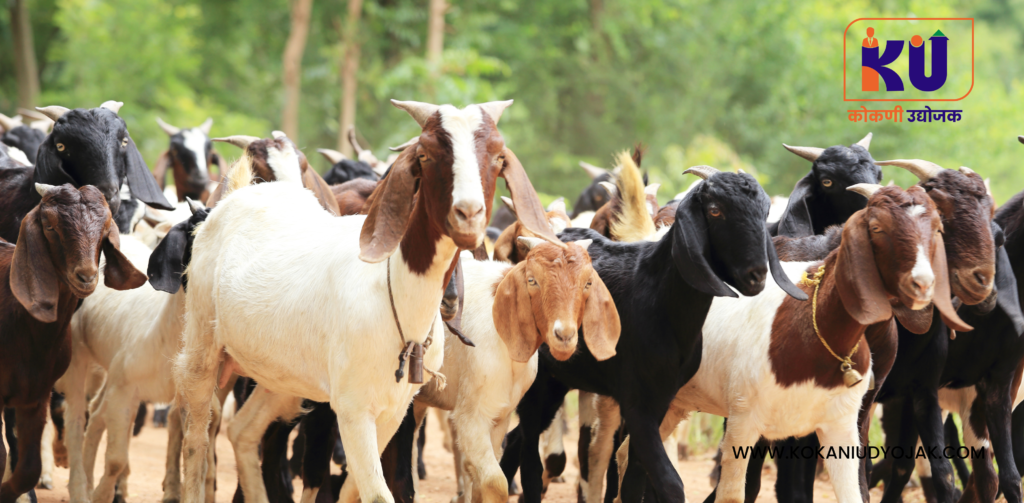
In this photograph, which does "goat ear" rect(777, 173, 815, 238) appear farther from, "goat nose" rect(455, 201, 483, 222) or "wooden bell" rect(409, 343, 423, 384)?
"goat nose" rect(455, 201, 483, 222)

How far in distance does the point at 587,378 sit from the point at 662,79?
21642 mm

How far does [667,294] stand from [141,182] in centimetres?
337

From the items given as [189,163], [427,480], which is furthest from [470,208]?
[189,163]

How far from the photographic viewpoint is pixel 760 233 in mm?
4957

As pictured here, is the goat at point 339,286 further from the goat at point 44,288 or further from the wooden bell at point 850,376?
the wooden bell at point 850,376

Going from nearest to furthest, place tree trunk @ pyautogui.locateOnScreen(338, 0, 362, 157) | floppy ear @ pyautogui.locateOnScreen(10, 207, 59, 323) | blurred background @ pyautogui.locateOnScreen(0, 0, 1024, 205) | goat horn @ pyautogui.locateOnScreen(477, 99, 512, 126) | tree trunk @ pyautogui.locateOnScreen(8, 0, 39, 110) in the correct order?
goat horn @ pyautogui.locateOnScreen(477, 99, 512, 126), floppy ear @ pyautogui.locateOnScreen(10, 207, 59, 323), tree trunk @ pyautogui.locateOnScreen(338, 0, 362, 157), blurred background @ pyautogui.locateOnScreen(0, 0, 1024, 205), tree trunk @ pyautogui.locateOnScreen(8, 0, 39, 110)

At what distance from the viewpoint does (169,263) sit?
612cm

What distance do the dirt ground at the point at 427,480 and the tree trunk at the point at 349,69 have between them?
37.2ft

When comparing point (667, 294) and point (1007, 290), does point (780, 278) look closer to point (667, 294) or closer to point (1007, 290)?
point (667, 294)

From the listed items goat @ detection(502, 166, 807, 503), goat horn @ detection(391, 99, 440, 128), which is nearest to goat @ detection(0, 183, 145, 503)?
goat horn @ detection(391, 99, 440, 128)

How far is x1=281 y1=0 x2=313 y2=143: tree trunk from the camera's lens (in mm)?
19844

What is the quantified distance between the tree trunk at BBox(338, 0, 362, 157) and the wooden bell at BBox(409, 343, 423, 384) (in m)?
16.8

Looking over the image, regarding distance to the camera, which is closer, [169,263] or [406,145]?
[406,145]

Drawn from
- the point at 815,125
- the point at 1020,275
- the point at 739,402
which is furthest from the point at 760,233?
the point at 815,125
